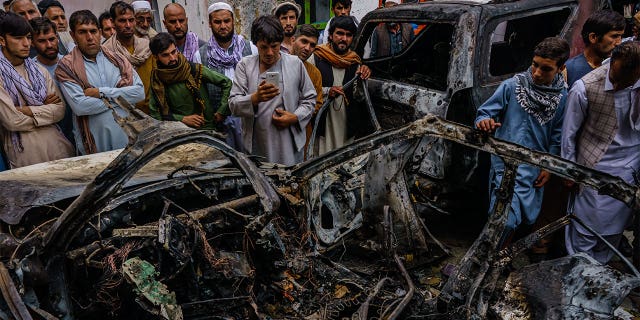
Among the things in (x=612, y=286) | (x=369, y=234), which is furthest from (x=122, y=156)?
(x=612, y=286)

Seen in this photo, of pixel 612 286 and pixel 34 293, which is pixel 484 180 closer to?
pixel 612 286

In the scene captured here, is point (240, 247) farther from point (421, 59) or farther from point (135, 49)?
point (421, 59)

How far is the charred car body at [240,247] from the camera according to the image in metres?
2.34

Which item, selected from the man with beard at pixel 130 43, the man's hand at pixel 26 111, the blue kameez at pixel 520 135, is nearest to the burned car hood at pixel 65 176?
the man's hand at pixel 26 111

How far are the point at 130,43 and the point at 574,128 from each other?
4037 mm

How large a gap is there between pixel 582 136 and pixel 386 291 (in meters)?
1.96

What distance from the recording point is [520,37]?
17.1 feet

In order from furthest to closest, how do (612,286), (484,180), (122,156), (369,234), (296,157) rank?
1. (296,157)
2. (484,180)
3. (369,234)
4. (612,286)
5. (122,156)

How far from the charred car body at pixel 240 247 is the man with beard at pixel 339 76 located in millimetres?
1898

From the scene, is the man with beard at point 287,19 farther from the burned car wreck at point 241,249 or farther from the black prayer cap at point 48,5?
the burned car wreck at point 241,249

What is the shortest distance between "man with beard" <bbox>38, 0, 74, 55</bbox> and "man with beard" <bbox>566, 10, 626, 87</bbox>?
493 cm

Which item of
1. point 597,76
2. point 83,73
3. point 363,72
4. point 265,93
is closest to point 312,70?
point 363,72

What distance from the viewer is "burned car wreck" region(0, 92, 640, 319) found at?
2.33 metres

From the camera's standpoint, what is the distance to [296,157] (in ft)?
15.8
